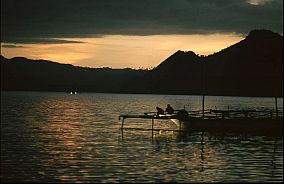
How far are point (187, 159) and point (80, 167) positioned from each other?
10380mm

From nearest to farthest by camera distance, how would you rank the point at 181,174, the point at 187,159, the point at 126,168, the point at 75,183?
the point at 75,183 → the point at 181,174 → the point at 126,168 → the point at 187,159

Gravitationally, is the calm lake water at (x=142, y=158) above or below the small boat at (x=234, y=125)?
below

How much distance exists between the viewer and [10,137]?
65.8 m

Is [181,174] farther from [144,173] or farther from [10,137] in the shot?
[10,137]

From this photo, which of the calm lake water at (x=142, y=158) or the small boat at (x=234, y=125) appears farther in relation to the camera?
the small boat at (x=234, y=125)

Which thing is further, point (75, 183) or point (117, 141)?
point (117, 141)

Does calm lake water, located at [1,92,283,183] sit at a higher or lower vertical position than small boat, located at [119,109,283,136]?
lower

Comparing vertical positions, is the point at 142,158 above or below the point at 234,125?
below

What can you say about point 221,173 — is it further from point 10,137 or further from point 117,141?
point 10,137

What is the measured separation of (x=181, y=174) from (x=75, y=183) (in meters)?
7.87

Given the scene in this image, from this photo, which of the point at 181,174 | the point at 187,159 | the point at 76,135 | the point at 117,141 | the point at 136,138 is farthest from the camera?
the point at 76,135

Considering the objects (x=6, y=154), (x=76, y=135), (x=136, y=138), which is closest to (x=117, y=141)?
(x=136, y=138)

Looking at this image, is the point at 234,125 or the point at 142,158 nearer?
the point at 142,158

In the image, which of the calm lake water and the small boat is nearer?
the calm lake water
